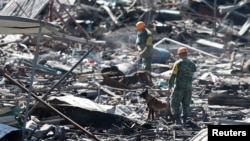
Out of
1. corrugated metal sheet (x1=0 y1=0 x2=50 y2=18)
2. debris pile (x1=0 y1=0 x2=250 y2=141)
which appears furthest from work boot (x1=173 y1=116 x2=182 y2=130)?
corrugated metal sheet (x1=0 y1=0 x2=50 y2=18)

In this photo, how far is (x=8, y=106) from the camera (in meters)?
14.6

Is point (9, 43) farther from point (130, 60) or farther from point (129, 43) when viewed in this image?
point (129, 43)

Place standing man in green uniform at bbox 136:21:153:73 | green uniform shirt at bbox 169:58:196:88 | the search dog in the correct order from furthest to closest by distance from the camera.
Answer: standing man in green uniform at bbox 136:21:153:73, the search dog, green uniform shirt at bbox 169:58:196:88

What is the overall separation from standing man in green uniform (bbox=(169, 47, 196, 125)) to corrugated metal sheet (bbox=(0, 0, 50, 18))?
10.8 metres

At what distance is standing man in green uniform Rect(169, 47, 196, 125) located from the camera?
1619cm

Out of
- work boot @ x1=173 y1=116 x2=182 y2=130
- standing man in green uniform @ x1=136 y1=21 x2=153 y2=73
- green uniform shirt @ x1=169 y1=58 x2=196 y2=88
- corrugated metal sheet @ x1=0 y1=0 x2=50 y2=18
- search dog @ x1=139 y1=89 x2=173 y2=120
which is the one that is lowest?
work boot @ x1=173 y1=116 x2=182 y2=130

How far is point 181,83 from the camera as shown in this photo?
1625 centimetres

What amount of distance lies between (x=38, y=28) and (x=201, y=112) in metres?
5.70

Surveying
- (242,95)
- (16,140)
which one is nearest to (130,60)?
(242,95)

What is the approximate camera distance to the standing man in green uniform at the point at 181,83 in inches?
637

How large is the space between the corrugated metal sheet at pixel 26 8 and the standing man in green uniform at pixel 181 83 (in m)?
10.8

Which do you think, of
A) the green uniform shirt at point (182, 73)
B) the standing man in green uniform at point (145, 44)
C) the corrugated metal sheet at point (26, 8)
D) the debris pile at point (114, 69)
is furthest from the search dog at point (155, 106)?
the corrugated metal sheet at point (26, 8)

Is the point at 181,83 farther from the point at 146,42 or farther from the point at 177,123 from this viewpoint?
the point at 146,42

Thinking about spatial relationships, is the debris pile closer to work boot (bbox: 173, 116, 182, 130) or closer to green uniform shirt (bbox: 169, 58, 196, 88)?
work boot (bbox: 173, 116, 182, 130)
